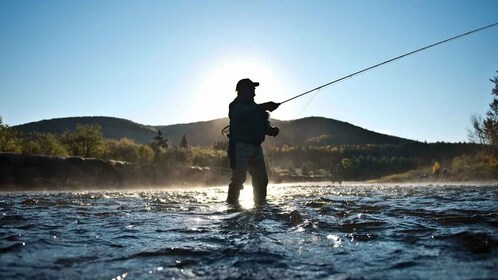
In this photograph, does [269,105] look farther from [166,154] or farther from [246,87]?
[166,154]

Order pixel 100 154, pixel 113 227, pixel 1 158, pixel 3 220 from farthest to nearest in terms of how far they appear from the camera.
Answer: pixel 100 154 < pixel 1 158 < pixel 3 220 < pixel 113 227

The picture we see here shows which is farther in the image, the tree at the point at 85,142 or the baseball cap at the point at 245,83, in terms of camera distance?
the tree at the point at 85,142

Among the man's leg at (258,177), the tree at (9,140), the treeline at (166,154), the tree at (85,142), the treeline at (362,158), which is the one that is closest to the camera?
the man's leg at (258,177)

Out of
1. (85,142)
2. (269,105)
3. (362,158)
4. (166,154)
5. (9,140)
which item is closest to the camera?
(269,105)

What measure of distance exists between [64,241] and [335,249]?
2341mm

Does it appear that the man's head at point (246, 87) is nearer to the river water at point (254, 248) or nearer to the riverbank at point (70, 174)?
the river water at point (254, 248)

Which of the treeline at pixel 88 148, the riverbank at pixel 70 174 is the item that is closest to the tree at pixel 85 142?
the treeline at pixel 88 148

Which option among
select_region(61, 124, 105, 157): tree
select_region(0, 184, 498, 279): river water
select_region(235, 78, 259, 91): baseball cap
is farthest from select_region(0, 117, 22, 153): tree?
select_region(0, 184, 498, 279): river water

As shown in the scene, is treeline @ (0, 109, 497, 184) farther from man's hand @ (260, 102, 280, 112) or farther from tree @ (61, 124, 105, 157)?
man's hand @ (260, 102, 280, 112)

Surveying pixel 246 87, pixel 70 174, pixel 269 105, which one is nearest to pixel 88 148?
pixel 70 174

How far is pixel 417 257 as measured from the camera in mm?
2643

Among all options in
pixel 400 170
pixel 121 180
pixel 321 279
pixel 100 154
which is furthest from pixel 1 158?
pixel 400 170

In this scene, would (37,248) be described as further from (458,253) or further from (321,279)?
(458,253)

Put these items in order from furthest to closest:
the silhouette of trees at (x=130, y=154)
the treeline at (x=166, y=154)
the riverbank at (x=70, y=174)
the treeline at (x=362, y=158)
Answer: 1. the treeline at (x=362, y=158)
2. the silhouette of trees at (x=130, y=154)
3. the treeline at (x=166, y=154)
4. the riverbank at (x=70, y=174)
